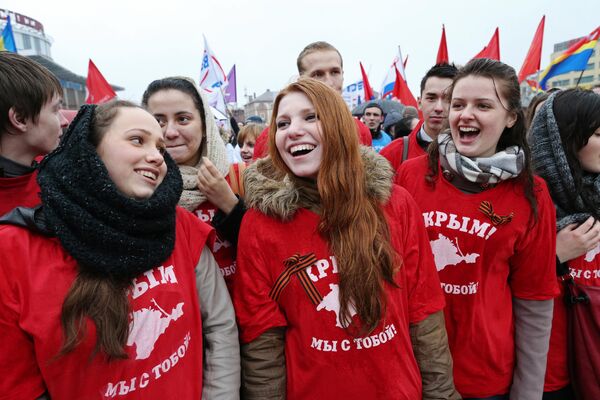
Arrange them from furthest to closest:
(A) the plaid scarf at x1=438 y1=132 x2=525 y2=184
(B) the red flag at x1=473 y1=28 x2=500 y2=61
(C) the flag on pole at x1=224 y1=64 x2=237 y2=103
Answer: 1. (C) the flag on pole at x1=224 y1=64 x2=237 y2=103
2. (B) the red flag at x1=473 y1=28 x2=500 y2=61
3. (A) the plaid scarf at x1=438 y1=132 x2=525 y2=184

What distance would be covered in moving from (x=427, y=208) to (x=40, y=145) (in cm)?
217

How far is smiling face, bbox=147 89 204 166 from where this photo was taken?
2.15 m

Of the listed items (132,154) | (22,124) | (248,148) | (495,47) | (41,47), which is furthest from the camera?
(41,47)

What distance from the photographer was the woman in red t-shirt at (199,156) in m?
1.99

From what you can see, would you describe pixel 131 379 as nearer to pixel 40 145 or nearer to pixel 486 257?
pixel 40 145

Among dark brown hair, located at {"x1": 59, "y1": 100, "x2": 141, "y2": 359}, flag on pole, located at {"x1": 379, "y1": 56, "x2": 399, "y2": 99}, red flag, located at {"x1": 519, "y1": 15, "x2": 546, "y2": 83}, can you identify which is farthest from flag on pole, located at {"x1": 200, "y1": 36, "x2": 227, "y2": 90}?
dark brown hair, located at {"x1": 59, "y1": 100, "x2": 141, "y2": 359}

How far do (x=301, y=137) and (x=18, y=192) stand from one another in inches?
60.9

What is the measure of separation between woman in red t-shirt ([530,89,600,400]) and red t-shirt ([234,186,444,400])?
1047 mm

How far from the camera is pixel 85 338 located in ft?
4.14

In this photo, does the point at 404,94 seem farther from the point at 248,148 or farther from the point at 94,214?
the point at 94,214

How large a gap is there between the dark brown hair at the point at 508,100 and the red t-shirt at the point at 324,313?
689mm

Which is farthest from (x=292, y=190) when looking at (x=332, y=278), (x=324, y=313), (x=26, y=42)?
(x=26, y=42)

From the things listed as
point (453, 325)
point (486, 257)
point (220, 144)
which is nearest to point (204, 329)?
point (220, 144)

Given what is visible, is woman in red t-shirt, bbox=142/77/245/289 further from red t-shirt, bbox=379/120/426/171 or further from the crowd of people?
red t-shirt, bbox=379/120/426/171
